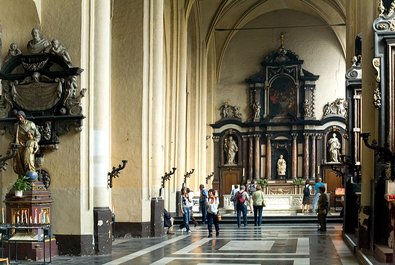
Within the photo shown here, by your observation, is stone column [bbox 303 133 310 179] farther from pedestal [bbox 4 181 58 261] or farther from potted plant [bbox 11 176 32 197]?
potted plant [bbox 11 176 32 197]

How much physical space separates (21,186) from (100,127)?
2556 mm

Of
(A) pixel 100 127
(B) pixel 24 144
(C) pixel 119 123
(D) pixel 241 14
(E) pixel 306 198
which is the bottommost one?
(E) pixel 306 198

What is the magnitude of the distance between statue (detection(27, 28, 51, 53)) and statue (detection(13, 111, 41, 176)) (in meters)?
1.59

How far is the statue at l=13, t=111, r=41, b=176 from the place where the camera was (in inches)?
527

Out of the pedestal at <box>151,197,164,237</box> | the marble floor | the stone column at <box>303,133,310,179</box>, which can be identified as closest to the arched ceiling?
the stone column at <box>303,133,310,179</box>

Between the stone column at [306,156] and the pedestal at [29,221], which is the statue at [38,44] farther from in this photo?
the stone column at [306,156]

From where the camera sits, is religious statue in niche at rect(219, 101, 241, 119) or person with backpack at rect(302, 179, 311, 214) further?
religious statue in niche at rect(219, 101, 241, 119)

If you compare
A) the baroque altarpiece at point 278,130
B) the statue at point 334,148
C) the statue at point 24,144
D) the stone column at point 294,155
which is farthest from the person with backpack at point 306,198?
the statue at point 24,144

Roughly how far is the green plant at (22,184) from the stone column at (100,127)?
5.93 ft

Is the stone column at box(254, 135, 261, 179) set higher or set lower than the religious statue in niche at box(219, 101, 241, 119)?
lower

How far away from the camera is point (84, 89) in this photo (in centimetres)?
1416

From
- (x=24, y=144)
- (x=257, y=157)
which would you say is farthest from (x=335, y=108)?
(x=24, y=144)

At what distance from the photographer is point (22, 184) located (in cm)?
1302

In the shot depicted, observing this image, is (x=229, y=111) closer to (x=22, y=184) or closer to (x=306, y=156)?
(x=306, y=156)
